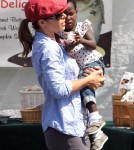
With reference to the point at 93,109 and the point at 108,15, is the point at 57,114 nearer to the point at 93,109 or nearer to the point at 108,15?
the point at 93,109

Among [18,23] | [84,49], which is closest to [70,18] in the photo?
[84,49]

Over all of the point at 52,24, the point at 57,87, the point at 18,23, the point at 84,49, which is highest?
the point at 18,23

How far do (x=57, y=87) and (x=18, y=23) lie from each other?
245cm

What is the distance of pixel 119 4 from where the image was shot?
5.07 meters

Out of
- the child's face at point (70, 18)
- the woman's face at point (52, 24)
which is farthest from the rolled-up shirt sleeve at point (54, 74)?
the child's face at point (70, 18)

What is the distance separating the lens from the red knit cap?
8.72ft

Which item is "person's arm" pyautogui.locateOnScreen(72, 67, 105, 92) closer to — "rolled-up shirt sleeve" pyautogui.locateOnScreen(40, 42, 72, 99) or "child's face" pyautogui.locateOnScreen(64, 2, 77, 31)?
"rolled-up shirt sleeve" pyautogui.locateOnScreen(40, 42, 72, 99)

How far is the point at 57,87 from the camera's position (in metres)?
2.60

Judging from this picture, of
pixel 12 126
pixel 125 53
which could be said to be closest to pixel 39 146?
pixel 12 126

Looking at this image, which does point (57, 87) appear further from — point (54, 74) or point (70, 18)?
point (70, 18)

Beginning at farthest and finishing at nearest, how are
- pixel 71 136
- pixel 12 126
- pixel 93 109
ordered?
pixel 12 126, pixel 93 109, pixel 71 136

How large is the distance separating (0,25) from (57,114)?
2.45 m

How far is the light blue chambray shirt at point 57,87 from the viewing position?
2607 millimetres

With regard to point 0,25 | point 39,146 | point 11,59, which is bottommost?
point 39,146
